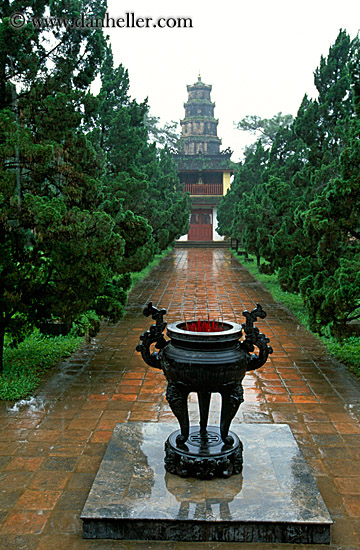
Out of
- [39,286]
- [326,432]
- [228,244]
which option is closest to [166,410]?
[326,432]

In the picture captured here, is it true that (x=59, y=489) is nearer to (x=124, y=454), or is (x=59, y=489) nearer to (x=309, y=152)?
(x=124, y=454)

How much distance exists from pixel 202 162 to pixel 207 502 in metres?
35.5

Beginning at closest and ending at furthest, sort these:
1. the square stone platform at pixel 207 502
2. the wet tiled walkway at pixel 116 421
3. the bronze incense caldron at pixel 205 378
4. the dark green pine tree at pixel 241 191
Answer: the square stone platform at pixel 207 502, the wet tiled walkway at pixel 116 421, the bronze incense caldron at pixel 205 378, the dark green pine tree at pixel 241 191

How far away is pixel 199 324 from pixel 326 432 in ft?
5.97

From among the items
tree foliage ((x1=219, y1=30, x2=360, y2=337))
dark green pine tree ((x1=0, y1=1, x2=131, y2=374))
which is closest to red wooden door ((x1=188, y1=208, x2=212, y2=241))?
tree foliage ((x1=219, y1=30, x2=360, y2=337))

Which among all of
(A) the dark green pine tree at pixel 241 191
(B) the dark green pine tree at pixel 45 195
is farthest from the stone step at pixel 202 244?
(B) the dark green pine tree at pixel 45 195

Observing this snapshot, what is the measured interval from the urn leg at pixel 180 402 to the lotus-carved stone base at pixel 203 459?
0.08m

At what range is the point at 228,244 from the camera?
107 feet

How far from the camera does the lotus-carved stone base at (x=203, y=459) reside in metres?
3.69

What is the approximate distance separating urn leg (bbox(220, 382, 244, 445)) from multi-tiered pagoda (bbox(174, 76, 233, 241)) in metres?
29.4

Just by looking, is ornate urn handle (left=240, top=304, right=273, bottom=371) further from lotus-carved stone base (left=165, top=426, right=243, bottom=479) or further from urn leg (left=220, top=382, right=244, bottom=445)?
lotus-carved stone base (left=165, top=426, right=243, bottom=479)

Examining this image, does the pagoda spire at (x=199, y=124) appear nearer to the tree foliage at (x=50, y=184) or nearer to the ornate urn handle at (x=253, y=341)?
the tree foliage at (x=50, y=184)

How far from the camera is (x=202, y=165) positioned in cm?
3716

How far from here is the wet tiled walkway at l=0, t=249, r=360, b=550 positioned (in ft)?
10.8
